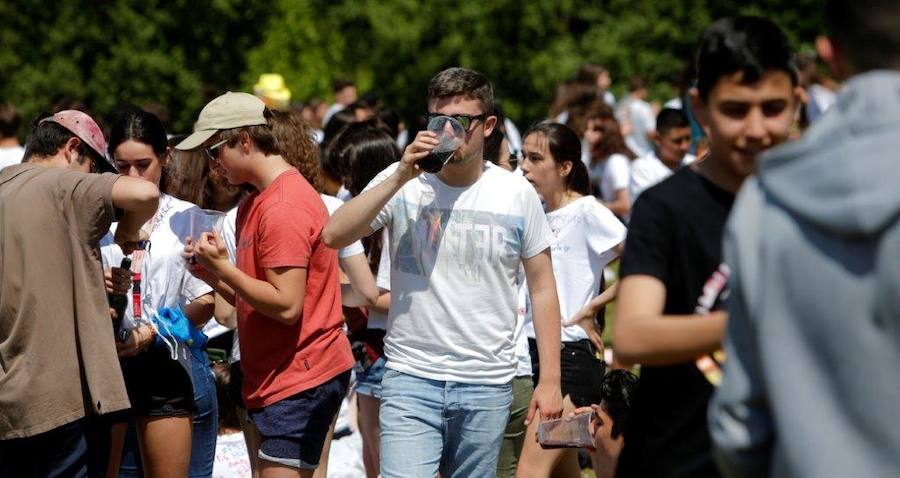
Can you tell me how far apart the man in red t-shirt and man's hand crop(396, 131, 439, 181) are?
21.1 inches

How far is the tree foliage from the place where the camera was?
78.9 feet

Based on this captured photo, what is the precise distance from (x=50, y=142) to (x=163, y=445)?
1.39 metres

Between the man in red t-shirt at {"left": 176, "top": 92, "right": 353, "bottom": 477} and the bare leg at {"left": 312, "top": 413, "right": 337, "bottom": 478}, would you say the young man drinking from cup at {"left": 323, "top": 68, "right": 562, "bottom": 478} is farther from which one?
the bare leg at {"left": 312, "top": 413, "right": 337, "bottom": 478}

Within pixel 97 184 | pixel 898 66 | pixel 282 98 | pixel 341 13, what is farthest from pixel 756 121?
pixel 341 13

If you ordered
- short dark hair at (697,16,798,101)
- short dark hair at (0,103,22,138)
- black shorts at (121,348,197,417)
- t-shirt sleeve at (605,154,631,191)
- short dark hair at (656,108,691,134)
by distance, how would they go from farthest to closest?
t-shirt sleeve at (605,154,631,191) < short dark hair at (0,103,22,138) < short dark hair at (656,108,691,134) < black shorts at (121,348,197,417) < short dark hair at (697,16,798,101)

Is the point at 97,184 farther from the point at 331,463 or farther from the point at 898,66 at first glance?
the point at 331,463

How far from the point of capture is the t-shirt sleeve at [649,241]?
116 inches

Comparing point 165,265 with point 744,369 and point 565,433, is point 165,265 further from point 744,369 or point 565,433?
point 744,369

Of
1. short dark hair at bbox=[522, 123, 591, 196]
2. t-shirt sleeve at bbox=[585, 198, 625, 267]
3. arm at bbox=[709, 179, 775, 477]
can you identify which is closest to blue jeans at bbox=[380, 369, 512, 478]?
t-shirt sleeve at bbox=[585, 198, 625, 267]

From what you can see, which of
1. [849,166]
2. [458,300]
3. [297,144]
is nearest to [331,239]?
[458,300]

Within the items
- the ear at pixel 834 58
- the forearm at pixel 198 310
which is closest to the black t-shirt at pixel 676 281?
the ear at pixel 834 58

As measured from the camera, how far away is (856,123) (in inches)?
86.7

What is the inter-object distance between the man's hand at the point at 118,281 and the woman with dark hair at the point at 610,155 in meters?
7.19

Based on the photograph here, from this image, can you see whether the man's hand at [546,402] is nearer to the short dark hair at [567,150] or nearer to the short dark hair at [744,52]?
the short dark hair at [567,150]
